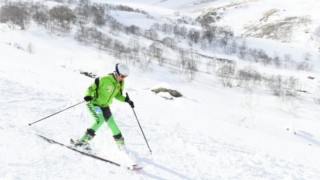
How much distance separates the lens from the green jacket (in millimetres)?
8008

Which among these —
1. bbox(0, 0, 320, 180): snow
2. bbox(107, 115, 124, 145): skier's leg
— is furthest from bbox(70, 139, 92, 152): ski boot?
bbox(107, 115, 124, 145): skier's leg

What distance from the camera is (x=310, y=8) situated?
14638 centimetres

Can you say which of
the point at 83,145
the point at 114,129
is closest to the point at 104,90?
the point at 114,129

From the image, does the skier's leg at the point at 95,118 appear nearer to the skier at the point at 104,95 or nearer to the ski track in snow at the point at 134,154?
the skier at the point at 104,95

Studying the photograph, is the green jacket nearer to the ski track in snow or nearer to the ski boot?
the ski boot

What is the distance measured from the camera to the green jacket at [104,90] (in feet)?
26.3

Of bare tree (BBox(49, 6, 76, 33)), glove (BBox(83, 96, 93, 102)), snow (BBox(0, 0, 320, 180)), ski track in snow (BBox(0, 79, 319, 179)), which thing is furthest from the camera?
bare tree (BBox(49, 6, 76, 33))

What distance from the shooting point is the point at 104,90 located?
26.6ft

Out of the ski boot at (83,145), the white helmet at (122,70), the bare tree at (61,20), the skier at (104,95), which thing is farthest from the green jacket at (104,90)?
the bare tree at (61,20)

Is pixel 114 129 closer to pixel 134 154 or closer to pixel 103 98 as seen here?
pixel 103 98

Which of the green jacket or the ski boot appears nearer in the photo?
the green jacket

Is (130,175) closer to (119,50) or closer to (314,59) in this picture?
(119,50)

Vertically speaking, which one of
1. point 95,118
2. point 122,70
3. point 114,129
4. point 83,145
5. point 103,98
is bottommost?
point 83,145

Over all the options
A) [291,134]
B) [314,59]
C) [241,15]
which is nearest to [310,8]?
[241,15]
